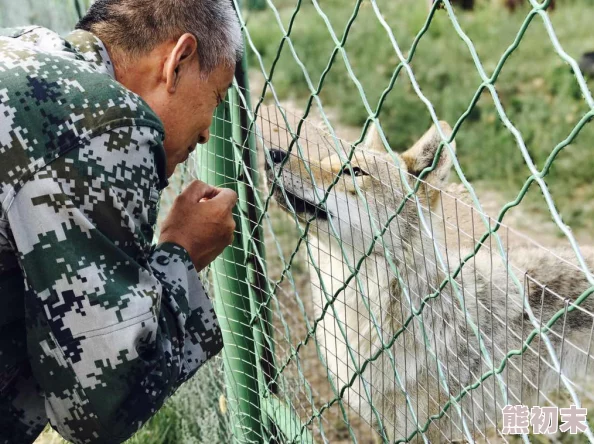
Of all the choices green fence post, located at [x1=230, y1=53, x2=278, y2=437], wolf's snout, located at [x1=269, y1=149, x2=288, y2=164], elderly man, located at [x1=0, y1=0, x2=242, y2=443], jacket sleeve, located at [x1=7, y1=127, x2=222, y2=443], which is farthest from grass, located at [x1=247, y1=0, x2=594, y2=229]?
jacket sleeve, located at [x1=7, y1=127, x2=222, y2=443]

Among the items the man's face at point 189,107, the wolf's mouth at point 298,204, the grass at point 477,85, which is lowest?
the grass at point 477,85

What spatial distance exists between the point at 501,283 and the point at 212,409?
155 centimetres

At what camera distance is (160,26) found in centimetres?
172

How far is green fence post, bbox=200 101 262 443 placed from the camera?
2602 millimetres

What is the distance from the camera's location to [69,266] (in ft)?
4.63

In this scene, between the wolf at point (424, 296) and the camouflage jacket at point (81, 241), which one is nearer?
the camouflage jacket at point (81, 241)

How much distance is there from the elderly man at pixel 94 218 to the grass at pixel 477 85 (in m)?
4.52

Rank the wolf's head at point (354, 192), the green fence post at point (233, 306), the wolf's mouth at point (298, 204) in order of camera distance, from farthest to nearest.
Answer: the wolf's mouth at point (298, 204)
the green fence post at point (233, 306)
the wolf's head at point (354, 192)

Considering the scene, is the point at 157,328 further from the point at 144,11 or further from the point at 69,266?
the point at 144,11

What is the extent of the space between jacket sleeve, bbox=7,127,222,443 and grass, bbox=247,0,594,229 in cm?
469

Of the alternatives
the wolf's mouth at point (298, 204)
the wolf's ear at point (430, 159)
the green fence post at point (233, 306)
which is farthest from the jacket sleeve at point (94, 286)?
the wolf's ear at point (430, 159)

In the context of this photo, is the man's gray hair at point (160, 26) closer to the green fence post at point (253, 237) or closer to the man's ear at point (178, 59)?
the man's ear at point (178, 59)

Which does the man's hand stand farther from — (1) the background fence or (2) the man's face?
(1) the background fence

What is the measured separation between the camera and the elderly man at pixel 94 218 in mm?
1419
